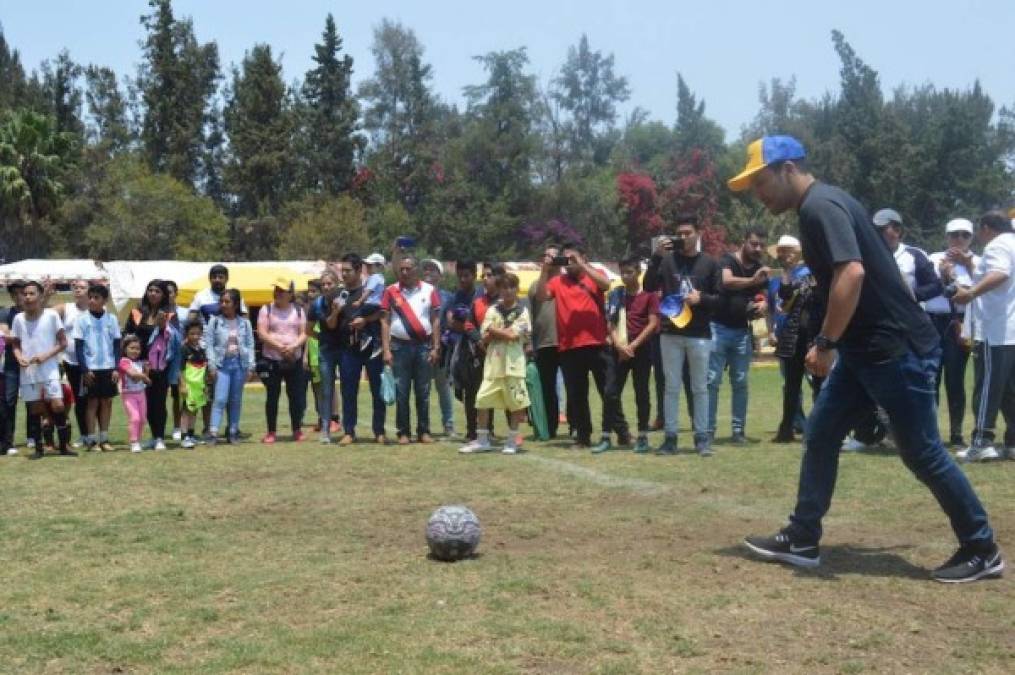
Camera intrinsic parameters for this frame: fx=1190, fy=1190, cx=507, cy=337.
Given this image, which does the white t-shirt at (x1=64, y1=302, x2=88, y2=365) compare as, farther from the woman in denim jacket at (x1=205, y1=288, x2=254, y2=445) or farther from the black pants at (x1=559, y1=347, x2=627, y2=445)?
the black pants at (x1=559, y1=347, x2=627, y2=445)

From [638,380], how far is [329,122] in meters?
53.9

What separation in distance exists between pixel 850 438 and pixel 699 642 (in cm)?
765

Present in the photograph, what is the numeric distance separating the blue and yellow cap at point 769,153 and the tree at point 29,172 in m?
47.7

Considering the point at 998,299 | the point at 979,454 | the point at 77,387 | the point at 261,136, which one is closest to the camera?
the point at 998,299

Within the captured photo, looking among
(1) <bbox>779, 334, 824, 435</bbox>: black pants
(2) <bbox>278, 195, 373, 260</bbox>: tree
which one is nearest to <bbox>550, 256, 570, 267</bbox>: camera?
(1) <bbox>779, 334, 824, 435</bbox>: black pants

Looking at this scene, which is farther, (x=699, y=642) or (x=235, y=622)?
(x=235, y=622)

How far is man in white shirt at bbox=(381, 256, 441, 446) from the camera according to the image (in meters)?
13.2

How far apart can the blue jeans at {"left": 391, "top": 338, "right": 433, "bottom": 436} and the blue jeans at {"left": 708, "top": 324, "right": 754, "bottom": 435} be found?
3153mm

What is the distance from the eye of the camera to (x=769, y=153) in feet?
21.2

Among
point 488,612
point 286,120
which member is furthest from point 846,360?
point 286,120

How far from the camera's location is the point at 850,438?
1223 cm

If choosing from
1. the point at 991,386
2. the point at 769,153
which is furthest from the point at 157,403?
the point at 769,153

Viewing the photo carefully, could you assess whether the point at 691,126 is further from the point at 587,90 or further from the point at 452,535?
the point at 452,535

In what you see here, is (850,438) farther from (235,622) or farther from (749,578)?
(235,622)
